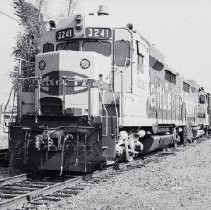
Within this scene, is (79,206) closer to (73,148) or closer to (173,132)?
(73,148)

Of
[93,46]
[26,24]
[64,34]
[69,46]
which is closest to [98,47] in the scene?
[93,46]

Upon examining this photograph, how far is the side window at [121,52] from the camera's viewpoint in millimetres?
9734

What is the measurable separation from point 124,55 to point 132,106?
1272 millimetres

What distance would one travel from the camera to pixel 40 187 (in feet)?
25.1

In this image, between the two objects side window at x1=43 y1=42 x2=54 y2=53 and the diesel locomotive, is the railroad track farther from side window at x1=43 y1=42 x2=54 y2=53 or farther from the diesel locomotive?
side window at x1=43 y1=42 x2=54 y2=53

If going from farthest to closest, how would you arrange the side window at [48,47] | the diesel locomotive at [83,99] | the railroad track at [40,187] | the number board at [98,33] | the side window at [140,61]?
the side window at [140,61] < the side window at [48,47] < the number board at [98,33] < the diesel locomotive at [83,99] < the railroad track at [40,187]

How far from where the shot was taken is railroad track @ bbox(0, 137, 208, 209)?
6199 millimetres

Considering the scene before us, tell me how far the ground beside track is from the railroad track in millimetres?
282

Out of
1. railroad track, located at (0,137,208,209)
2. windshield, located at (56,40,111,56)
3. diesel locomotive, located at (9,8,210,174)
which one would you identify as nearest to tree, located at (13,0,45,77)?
diesel locomotive, located at (9,8,210,174)

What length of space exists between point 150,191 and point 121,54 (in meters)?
3.99

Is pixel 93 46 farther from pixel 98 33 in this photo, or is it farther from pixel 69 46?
pixel 69 46

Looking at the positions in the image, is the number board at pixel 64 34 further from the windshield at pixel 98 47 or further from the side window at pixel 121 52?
the side window at pixel 121 52

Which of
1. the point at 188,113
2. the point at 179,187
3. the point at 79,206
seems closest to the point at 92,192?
the point at 79,206

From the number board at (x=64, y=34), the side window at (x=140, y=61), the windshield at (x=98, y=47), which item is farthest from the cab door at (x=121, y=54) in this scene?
the number board at (x=64, y=34)
